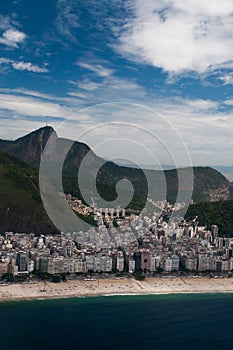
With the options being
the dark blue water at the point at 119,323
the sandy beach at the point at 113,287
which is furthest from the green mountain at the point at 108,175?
the dark blue water at the point at 119,323

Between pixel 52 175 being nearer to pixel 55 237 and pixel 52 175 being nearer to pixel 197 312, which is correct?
pixel 55 237

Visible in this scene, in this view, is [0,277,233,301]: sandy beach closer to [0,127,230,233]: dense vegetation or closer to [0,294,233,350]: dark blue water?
[0,294,233,350]: dark blue water

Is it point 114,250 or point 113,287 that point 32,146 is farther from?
point 113,287

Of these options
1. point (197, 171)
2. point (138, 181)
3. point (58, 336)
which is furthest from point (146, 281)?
point (197, 171)

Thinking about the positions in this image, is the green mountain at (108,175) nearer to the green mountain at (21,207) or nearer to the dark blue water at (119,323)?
the green mountain at (21,207)

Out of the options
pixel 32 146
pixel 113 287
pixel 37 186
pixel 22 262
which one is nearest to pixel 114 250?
pixel 113 287

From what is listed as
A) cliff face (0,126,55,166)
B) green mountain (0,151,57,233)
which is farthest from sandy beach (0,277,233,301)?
cliff face (0,126,55,166)
